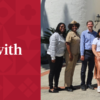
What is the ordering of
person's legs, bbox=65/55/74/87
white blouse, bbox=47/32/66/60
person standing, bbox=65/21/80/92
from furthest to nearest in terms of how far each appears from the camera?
1. person's legs, bbox=65/55/74/87
2. person standing, bbox=65/21/80/92
3. white blouse, bbox=47/32/66/60

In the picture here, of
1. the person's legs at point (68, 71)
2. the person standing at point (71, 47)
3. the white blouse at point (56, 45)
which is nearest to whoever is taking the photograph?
the white blouse at point (56, 45)

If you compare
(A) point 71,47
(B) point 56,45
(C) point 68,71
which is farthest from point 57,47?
(C) point 68,71

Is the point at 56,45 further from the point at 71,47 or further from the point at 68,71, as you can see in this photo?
the point at 68,71

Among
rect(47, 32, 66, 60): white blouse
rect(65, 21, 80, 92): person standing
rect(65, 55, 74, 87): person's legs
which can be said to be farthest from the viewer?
rect(65, 55, 74, 87): person's legs

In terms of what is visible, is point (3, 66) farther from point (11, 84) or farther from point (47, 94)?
point (47, 94)

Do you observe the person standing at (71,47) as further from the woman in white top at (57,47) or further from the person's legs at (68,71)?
the woman in white top at (57,47)

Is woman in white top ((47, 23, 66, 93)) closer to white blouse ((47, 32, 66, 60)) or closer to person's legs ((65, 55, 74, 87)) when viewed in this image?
white blouse ((47, 32, 66, 60))

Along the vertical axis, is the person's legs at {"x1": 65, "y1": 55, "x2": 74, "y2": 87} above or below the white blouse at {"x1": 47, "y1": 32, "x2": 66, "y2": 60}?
below

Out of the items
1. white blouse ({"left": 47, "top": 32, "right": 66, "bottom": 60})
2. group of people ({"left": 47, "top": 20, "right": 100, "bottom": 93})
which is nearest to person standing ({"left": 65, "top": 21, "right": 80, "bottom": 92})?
group of people ({"left": 47, "top": 20, "right": 100, "bottom": 93})

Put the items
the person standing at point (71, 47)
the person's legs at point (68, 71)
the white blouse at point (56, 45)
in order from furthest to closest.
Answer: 1. the person's legs at point (68, 71)
2. the person standing at point (71, 47)
3. the white blouse at point (56, 45)

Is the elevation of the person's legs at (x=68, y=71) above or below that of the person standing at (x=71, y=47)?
below

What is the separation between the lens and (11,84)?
4.64 meters

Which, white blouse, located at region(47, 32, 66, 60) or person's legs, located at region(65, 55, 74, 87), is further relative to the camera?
person's legs, located at region(65, 55, 74, 87)

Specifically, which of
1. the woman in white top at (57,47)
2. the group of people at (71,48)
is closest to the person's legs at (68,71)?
the group of people at (71,48)
